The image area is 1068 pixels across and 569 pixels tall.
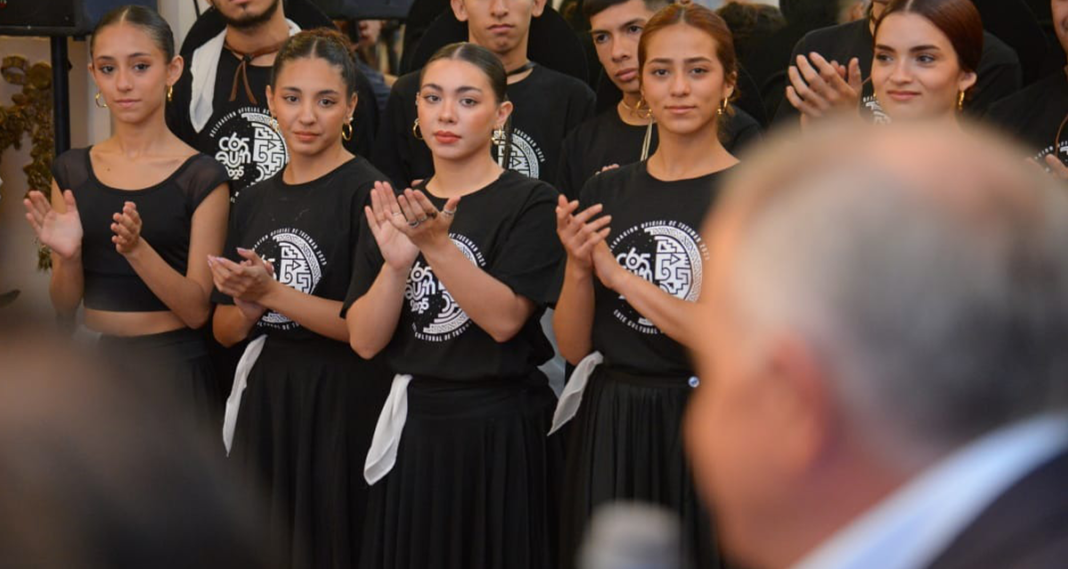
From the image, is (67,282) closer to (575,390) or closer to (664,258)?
(575,390)

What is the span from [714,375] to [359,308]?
2.07 meters

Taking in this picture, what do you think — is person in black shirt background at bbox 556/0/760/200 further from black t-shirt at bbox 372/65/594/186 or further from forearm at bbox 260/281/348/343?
forearm at bbox 260/281/348/343

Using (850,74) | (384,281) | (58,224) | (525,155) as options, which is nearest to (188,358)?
(58,224)

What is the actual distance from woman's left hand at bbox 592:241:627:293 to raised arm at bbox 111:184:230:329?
1.10 m

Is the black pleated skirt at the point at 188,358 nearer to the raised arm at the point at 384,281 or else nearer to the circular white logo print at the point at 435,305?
the raised arm at the point at 384,281

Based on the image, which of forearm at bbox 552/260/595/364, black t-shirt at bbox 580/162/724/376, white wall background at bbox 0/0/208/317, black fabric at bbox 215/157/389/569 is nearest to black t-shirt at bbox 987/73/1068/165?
black t-shirt at bbox 580/162/724/376

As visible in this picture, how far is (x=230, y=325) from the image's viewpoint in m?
3.34

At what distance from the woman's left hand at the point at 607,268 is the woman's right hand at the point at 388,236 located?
39 centimetres

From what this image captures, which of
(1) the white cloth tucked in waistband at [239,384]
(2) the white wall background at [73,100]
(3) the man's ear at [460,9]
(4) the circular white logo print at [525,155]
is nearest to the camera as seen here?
(1) the white cloth tucked in waistband at [239,384]

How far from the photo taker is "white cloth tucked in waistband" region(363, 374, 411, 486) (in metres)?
3.02

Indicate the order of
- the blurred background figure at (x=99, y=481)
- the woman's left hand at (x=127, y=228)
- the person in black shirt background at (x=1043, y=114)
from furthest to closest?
the woman's left hand at (x=127, y=228) → the person in black shirt background at (x=1043, y=114) → the blurred background figure at (x=99, y=481)

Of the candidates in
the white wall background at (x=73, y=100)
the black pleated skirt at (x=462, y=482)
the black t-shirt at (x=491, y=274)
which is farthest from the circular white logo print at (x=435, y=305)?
the white wall background at (x=73, y=100)

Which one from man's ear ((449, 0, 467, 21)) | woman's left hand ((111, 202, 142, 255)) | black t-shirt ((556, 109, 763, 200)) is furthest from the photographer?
man's ear ((449, 0, 467, 21))

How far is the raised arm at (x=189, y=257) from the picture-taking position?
3227 millimetres
